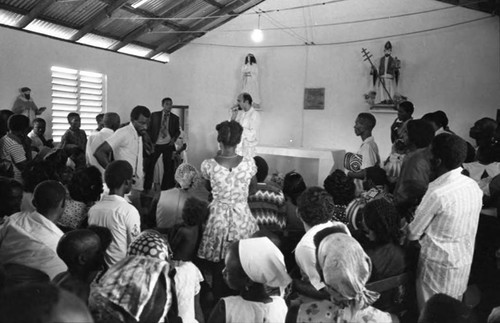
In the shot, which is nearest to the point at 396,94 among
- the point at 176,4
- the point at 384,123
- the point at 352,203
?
the point at 384,123

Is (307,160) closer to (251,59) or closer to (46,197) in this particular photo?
(251,59)

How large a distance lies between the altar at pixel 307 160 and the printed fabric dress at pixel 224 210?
508 centimetres

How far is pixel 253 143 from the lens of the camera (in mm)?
8289

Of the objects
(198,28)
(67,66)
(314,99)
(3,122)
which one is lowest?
(3,122)

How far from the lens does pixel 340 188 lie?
114 inches

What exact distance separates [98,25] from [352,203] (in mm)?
6643

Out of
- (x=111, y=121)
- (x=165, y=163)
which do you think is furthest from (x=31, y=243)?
(x=165, y=163)

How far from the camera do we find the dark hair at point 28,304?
803mm

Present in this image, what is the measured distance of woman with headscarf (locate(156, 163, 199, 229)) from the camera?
3.12 meters

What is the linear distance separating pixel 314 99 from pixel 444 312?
26.7ft

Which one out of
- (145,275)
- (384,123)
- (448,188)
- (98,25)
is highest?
(98,25)

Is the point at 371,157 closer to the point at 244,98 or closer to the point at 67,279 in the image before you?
the point at 67,279

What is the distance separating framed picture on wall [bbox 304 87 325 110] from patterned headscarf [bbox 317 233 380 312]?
8.04 metres

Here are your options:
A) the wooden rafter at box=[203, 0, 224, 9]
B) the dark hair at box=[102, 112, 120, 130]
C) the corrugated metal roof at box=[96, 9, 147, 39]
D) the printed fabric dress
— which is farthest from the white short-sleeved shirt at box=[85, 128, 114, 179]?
the wooden rafter at box=[203, 0, 224, 9]
